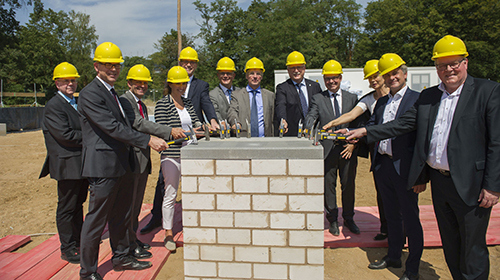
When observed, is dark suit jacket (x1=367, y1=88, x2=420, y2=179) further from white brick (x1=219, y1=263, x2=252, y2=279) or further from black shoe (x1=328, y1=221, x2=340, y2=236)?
white brick (x1=219, y1=263, x2=252, y2=279)

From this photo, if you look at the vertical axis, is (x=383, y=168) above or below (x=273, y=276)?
above

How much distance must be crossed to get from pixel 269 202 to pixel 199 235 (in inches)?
24.1

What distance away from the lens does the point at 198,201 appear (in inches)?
98.2

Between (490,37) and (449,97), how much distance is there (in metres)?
30.6

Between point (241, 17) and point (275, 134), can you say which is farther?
point (241, 17)

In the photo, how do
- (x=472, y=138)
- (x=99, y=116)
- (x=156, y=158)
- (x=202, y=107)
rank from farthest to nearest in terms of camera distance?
(x=156, y=158), (x=202, y=107), (x=99, y=116), (x=472, y=138)

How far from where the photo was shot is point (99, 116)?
2.88m

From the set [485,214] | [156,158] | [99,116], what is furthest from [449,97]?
[156,158]

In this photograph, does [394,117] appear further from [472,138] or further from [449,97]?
[472,138]

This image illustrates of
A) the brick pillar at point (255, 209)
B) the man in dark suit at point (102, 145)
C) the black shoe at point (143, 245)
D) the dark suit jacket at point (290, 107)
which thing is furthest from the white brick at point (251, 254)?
the dark suit jacket at point (290, 107)

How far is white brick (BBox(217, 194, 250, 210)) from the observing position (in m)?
2.45

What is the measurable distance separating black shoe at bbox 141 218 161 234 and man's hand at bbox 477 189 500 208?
3.65 meters

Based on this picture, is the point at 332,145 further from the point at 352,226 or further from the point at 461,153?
the point at 461,153

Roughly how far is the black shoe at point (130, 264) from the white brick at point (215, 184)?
148 cm
